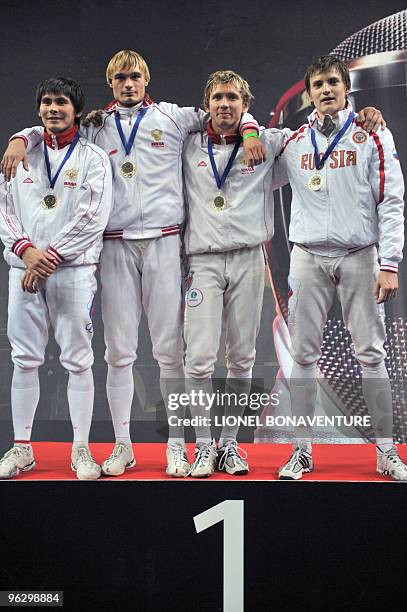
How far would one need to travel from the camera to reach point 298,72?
147 inches

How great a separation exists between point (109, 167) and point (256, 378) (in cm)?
119

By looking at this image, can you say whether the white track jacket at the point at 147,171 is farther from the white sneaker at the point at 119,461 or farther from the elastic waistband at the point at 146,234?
the white sneaker at the point at 119,461

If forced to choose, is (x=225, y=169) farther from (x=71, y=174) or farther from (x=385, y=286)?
(x=385, y=286)

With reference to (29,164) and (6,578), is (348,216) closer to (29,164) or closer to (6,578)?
(29,164)

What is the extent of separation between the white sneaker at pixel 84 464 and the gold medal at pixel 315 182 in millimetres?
1521

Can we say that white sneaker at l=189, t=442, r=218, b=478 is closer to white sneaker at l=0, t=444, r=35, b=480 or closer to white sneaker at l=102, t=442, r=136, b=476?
white sneaker at l=102, t=442, r=136, b=476

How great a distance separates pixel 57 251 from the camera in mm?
3281

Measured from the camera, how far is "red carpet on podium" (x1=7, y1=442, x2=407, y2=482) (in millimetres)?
3277

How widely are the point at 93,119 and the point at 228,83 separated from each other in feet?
2.07

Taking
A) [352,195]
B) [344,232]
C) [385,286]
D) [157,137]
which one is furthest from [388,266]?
[157,137]

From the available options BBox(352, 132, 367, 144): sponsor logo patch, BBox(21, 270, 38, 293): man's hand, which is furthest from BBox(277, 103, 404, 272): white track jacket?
BBox(21, 270, 38, 293): man's hand

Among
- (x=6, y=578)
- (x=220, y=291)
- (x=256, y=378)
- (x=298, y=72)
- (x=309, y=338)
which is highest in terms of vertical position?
(x=298, y=72)

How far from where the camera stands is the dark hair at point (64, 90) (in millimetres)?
3393

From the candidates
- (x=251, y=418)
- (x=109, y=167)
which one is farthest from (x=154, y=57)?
(x=251, y=418)
